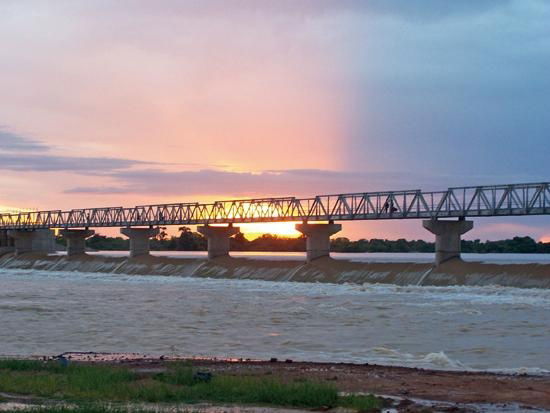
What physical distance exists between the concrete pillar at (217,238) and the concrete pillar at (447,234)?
88.7 feet

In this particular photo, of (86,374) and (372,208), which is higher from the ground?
(372,208)

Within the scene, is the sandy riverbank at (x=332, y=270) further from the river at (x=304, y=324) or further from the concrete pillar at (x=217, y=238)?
the concrete pillar at (x=217, y=238)

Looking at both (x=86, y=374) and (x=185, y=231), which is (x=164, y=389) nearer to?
(x=86, y=374)

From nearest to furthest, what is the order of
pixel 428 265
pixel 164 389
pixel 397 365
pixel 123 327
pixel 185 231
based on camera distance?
pixel 164 389 → pixel 397 365 → pixel 123 327 → pixel 428 265 → pixel 185 231

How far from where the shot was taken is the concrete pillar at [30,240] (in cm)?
11838

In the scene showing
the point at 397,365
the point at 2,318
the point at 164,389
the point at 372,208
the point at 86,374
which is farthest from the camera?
the point at 372,208

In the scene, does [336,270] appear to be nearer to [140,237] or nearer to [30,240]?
[140,237]

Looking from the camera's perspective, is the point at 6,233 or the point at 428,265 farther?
the point at 6,233

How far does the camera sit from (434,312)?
37.2 metres

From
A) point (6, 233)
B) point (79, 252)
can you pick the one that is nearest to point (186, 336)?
point (79, 252)

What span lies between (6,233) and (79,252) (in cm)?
2809

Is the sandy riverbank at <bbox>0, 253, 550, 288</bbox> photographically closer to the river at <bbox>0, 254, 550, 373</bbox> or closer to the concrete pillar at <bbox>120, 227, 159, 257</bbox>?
the river at <bbox>0, 254, 550, 373</bbox>

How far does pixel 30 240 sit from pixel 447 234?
78.9 m

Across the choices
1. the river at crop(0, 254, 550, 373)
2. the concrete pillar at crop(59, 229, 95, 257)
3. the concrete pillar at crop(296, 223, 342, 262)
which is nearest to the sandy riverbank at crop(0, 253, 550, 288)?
the concrete pillar at crop(296, 223, 342, 262)
